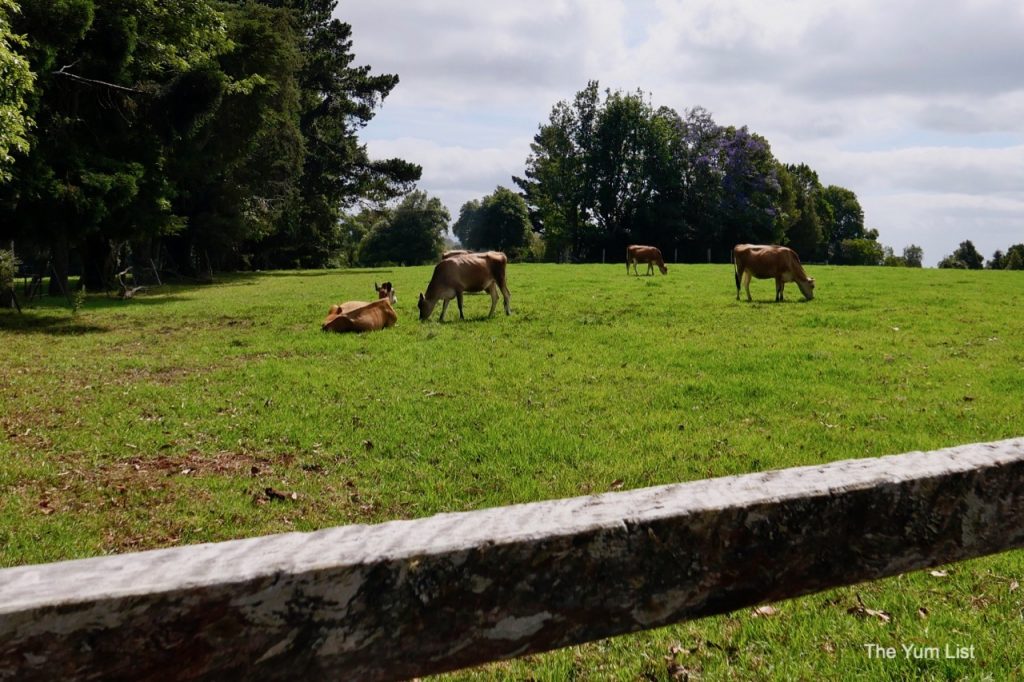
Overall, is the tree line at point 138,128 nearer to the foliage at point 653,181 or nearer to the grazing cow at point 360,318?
the grazing cow at point 360,318

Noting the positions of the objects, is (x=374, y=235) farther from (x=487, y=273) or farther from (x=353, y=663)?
(x=353, y=663)

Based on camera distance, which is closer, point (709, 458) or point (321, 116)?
point (709, 458)

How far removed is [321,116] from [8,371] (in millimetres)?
40553

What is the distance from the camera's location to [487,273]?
17875mm

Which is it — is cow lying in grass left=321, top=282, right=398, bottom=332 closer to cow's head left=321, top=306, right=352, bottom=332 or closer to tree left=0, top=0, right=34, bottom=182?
cow's head left=321, top=306, right=352, bottom=332

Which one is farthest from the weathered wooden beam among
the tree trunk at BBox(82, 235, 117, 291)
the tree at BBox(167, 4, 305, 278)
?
the tree trunk at BBox(82, 235, 117, 291)

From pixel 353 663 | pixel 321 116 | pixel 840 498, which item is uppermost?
pixel 321 116

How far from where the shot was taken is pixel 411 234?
85.4 metres

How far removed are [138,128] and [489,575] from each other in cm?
2335

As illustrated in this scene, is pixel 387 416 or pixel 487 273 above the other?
pixel 487 273

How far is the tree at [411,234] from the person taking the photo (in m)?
85.4

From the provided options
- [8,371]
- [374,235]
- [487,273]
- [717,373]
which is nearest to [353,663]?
[717,373]

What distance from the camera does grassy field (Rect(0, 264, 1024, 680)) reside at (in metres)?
3.86

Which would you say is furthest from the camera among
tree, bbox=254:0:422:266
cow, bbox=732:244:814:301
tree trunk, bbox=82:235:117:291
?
tree, bbox=254:0:422:266
